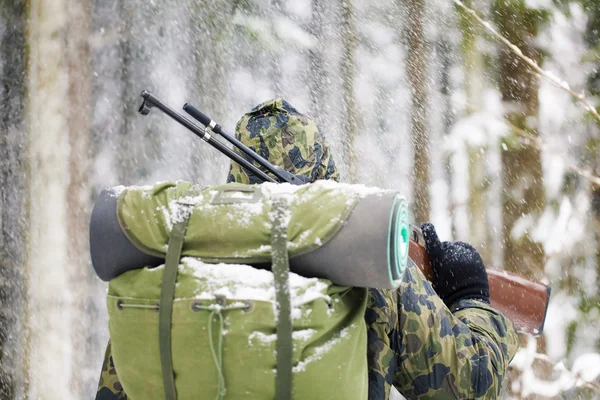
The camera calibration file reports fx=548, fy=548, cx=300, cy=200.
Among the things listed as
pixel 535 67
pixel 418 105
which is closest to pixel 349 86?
pixel 418 105

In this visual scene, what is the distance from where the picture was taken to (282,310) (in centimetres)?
97

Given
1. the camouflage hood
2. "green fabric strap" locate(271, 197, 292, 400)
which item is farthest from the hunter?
the camouflage hood

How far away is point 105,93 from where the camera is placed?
4.34 meters

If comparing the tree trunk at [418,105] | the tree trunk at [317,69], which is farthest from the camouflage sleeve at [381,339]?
the tree trunk at [317,69]

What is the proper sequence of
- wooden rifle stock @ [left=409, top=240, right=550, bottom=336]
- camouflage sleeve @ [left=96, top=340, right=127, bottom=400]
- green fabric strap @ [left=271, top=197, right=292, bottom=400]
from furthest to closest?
wooden rifle stock @ [left=409, top=240, right=550, bottom=336] < camouflage sleeve @ [left=96, top=340, right=127, bottom=400] < green fabric strap @ [left=271, top=197, right=292, bottom=400]

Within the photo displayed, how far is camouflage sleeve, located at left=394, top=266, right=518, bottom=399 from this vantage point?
3.91 ft

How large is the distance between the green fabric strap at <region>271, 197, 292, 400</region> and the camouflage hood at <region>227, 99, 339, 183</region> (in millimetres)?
643

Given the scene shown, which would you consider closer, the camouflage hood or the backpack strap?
the backpack strap

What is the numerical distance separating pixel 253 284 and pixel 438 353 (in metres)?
0.47

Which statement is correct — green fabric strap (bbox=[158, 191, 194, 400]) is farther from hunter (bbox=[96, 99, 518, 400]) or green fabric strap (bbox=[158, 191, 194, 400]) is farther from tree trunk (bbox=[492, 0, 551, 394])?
tree trunk (bbox=[492, 0, 551, 394])

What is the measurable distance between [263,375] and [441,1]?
412 cm

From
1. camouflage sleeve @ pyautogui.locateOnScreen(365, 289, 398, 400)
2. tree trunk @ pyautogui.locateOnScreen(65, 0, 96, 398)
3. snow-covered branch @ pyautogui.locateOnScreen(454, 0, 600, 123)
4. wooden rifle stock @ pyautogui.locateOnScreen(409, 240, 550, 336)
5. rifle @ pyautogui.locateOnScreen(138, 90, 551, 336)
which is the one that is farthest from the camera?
tree trunk @ pyautogui.locateOnScreen(65, 0, 96, 398)

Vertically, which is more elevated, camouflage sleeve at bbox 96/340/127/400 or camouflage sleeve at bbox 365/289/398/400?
camouflage sleeve at bbox 365/289/398/400

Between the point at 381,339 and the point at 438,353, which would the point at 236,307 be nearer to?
the point at 381,339
